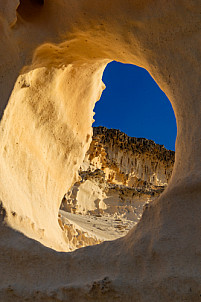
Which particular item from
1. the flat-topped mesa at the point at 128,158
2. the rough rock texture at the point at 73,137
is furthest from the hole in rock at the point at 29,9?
the flat-topped mesa at the point at 128,158

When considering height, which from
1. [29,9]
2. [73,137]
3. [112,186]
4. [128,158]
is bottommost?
[73,137]

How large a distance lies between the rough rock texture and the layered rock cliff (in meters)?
1.62

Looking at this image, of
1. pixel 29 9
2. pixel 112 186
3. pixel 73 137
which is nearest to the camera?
pixel 29 9

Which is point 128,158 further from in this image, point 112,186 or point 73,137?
point 73,137

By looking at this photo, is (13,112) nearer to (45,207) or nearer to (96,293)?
(45,207)

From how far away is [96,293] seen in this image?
156cm

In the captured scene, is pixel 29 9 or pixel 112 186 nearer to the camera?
pixel 29 9

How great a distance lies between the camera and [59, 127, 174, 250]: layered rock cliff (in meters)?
6.50

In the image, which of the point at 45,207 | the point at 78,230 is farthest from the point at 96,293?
the point at 78,230

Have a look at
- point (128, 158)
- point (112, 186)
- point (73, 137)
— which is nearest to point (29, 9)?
point (73, 137)

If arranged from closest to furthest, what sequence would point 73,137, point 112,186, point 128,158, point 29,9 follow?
1. point 29,9
2. point 73,137
3. point 112,186
4. point 128,158

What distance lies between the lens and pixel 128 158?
20703mm

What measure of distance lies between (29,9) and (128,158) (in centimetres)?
1835

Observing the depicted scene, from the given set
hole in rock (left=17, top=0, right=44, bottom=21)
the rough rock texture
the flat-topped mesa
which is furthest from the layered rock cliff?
hole in rock (left=17, top=0, right=44, bottom=21)
